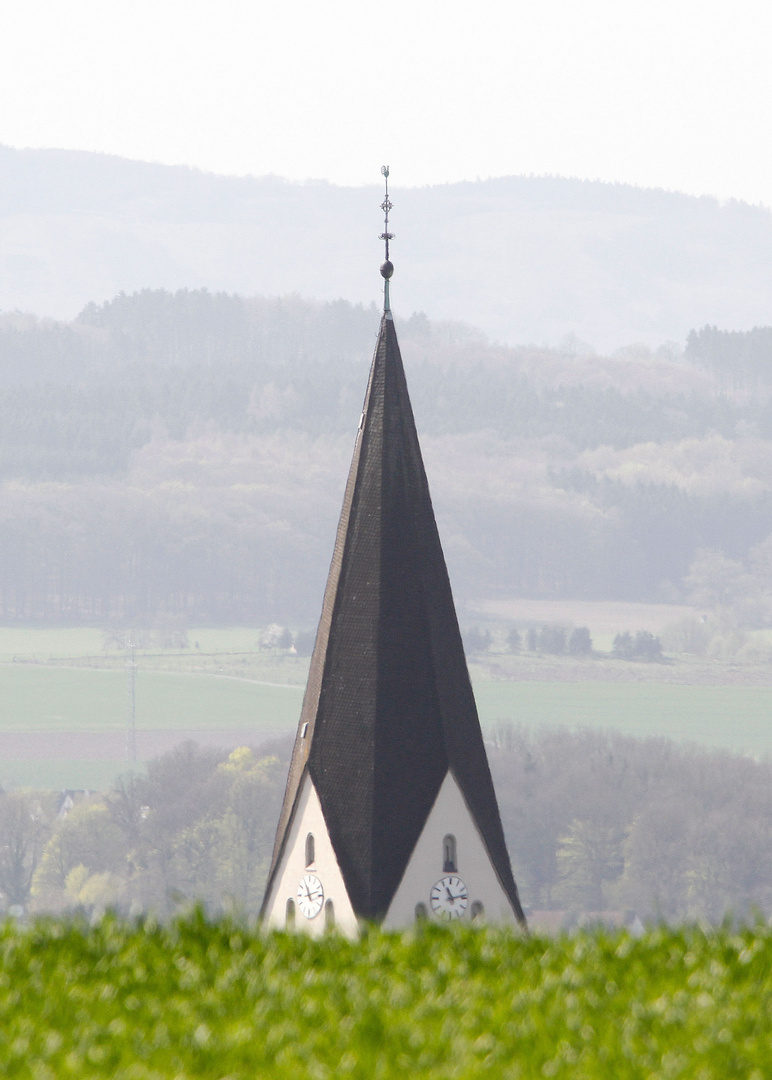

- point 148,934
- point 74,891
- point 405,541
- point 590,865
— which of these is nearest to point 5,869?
point 74,891

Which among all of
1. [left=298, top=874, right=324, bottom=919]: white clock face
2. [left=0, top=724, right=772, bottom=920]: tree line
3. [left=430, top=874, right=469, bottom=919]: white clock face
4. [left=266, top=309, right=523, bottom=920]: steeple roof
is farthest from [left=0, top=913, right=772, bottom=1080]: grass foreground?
[left=0, top=724, right=772, bottom=920]: tree line

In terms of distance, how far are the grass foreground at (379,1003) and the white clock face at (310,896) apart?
2159cm

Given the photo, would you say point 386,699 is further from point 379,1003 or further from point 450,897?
point 379,1003

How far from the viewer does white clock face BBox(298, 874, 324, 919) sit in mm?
36406

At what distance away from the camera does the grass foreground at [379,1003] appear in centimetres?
1151

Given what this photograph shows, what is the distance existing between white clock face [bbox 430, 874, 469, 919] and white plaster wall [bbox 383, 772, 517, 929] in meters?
0.10

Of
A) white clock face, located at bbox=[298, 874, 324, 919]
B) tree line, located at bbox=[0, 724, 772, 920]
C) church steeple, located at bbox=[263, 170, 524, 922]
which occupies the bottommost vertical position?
tree line, located at bbox=[0, 724, 772, 920]

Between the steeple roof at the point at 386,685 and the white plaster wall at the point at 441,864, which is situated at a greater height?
the steeple roof at the point at 386,685

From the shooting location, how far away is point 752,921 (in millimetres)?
15320

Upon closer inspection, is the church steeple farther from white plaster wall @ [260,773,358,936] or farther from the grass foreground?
the grass foreground

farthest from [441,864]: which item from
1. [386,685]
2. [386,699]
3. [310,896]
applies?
[386,685]

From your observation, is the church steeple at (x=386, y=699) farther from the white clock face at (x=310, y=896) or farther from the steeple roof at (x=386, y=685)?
the white clock face at (x=310, y=896)

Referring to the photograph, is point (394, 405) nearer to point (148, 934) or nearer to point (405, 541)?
point (405, 541)

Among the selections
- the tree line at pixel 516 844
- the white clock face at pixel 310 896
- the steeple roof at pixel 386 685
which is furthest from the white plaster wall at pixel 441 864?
the tree line at pixel 516 844
